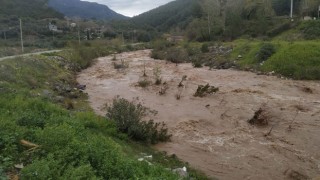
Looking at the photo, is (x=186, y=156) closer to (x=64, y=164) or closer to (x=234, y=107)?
(x=64, y=164)

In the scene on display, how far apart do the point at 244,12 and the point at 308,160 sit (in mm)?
49772

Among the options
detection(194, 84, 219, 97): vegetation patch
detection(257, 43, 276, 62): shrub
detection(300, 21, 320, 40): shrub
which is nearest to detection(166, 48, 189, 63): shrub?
detection(257, 43, 276, 62): shrub

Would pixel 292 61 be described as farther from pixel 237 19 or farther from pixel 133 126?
pixel 237 19

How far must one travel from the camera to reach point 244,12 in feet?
190

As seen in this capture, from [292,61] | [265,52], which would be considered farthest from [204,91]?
[265,52]

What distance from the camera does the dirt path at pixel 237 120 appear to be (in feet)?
35.2

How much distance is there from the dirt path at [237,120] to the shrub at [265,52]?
294cm

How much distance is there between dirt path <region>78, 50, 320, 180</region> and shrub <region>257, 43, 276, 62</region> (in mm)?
2938

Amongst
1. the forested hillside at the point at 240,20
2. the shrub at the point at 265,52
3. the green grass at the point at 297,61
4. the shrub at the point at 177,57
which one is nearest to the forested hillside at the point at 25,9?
the forested hillside at the point at 240,20

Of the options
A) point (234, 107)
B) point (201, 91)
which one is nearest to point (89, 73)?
point (201, 91)

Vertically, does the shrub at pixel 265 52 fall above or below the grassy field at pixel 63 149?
above

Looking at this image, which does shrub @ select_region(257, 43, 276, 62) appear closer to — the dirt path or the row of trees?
the dirt path

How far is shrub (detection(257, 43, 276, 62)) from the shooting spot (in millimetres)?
28878

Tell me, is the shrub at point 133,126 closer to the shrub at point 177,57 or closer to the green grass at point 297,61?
the green grass at point 297,61
